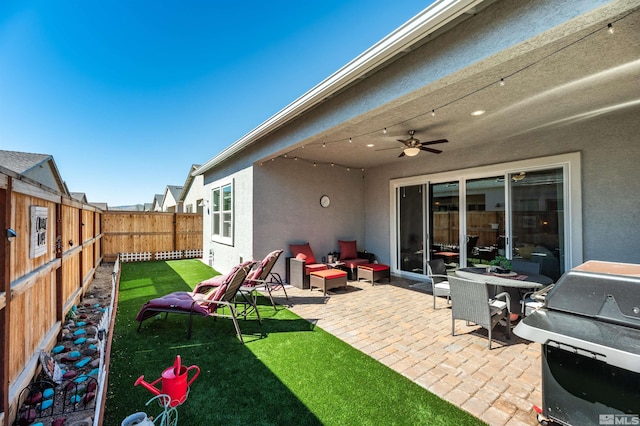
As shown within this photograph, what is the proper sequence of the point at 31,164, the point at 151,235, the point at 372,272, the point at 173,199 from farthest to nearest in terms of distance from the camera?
1. the point at 173,199
2. the point at 151,235
3. the point at 31,164
4. the point at 372,272

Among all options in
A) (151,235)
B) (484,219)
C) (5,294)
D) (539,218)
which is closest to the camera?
(5,294)

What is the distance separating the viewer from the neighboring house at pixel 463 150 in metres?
2.62

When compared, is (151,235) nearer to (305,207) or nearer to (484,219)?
(305,207)

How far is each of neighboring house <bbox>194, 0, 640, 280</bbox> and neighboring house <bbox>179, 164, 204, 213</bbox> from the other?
18.3 feet

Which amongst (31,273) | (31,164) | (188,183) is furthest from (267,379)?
(188,183)

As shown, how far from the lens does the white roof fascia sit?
242 centimetres

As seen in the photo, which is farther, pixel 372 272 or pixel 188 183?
pixel 188 183

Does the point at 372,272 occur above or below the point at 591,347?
below

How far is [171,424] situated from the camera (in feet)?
6.89

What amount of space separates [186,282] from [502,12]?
7.89 meters

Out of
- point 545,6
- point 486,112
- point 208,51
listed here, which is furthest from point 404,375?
point 208,51

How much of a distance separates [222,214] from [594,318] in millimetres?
8573

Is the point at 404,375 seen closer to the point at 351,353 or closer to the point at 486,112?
the point at 351,353

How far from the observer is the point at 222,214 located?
29.1 ft
